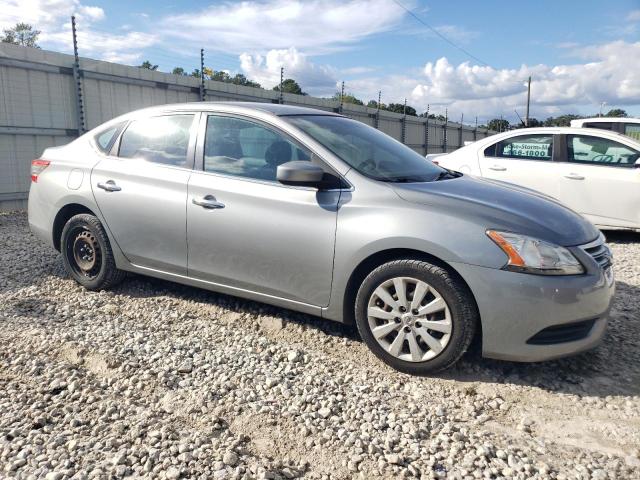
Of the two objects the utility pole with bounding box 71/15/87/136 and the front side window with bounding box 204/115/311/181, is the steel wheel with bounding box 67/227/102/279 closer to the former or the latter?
the front side window with bounding box 204/115/311/181

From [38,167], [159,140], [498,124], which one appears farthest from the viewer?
[498,124]

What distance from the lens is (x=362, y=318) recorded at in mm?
3295

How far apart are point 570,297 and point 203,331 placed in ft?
8.04

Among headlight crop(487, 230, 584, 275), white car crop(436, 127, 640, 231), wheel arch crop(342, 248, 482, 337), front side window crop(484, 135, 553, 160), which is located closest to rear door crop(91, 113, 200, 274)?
wheel arch crop(342, 248, 482, 337)

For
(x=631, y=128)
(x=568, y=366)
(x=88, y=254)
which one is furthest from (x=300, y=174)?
(x=631, y=128)

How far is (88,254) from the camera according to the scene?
454 cm

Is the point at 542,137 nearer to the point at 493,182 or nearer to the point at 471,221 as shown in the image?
the point at 493,182

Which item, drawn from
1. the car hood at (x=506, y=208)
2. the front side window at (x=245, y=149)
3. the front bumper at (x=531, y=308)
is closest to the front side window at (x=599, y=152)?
the car hood at (x=506, y=208)

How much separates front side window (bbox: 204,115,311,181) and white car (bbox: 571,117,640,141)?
7.58 metres

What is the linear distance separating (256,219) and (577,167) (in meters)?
5.49

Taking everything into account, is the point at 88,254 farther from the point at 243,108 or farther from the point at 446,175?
the point at 446,175

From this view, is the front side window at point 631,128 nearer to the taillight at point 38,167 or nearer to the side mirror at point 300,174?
the side mirror at point 300,174

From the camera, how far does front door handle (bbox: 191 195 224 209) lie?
3748 mm

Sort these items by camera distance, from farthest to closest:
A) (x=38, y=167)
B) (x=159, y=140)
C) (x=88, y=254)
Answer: (x=38, y=167) < (x=88, y=254) < (x=159, y=140)
